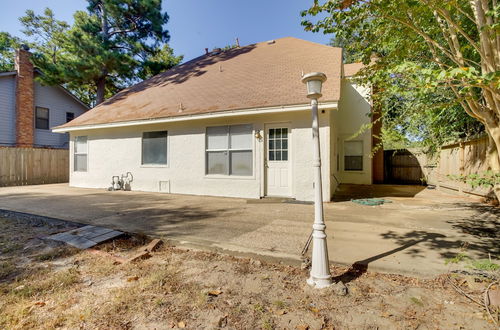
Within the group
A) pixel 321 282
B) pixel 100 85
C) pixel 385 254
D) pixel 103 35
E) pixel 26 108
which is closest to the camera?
pixel 321 282

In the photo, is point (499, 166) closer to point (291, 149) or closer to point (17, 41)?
point (291, 149)

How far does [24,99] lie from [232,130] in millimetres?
15264

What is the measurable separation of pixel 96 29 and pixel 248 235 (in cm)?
1941

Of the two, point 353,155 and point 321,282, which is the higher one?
point 353,155

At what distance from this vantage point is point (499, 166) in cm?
393

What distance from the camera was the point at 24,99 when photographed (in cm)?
1484

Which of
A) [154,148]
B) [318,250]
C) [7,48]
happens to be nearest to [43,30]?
[7,48]

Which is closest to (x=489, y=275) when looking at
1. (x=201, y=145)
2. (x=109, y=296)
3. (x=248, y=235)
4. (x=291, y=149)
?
(x=248, y=235)

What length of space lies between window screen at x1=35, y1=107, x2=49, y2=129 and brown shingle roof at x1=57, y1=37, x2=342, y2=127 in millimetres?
7338

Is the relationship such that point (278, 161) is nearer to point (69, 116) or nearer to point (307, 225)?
point (307, 225)

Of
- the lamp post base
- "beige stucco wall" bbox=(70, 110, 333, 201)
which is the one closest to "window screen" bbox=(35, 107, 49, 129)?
"beige stucco wall" bbox=(70, 110, 333, 201)

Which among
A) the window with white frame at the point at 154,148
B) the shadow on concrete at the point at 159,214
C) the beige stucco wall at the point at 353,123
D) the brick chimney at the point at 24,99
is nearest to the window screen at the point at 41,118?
the brick chimney at the point at 24,99

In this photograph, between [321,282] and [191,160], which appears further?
[191,160]

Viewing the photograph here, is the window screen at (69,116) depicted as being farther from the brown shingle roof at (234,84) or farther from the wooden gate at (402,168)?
the wooden gate at (402,168)
